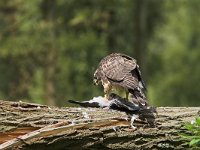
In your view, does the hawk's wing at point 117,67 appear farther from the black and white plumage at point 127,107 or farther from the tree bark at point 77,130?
the tree bark at point 77,130

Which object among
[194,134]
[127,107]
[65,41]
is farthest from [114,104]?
[65,41]

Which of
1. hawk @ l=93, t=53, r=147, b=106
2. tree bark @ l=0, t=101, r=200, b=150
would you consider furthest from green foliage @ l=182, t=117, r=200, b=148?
hawk @ l=93, t=53, r=147, b=106

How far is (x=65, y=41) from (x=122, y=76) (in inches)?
703

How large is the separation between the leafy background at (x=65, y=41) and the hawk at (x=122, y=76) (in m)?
13.5

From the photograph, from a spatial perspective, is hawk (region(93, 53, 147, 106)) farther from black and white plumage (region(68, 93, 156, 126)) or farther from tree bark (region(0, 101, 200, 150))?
tree bark (region(0, 101, 200, 150))

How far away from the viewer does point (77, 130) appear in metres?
7.15

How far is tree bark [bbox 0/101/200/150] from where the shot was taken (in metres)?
7.09

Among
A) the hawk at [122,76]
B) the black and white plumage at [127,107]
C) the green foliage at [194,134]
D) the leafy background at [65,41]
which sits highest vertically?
the leafy background at [65,41]

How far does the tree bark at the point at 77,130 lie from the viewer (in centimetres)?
709

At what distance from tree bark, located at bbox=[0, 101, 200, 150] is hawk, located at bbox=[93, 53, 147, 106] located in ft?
1.06

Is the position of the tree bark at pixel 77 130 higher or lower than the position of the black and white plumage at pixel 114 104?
lower

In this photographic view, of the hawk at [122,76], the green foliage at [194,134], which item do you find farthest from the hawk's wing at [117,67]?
the green foliage at [194,134]

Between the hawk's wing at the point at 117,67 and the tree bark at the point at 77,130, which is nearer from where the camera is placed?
the tree bark at the point at 77,130

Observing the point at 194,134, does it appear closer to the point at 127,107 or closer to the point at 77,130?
the point at 127,107
